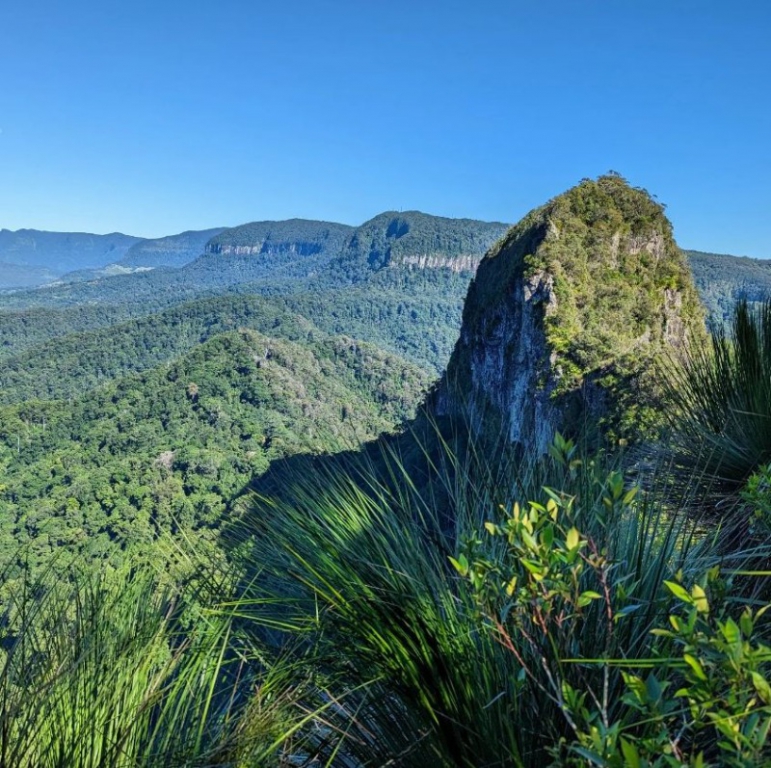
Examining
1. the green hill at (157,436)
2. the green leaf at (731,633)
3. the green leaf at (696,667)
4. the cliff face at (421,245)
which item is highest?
the cliff face at (421,245)

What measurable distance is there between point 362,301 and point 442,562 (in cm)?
14565

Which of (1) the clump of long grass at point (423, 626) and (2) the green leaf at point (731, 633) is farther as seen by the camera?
(1) the clump of long grass at point (423, 626)

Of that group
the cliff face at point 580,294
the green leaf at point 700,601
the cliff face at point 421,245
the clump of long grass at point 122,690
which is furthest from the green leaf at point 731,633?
the cliff face at point 421,245

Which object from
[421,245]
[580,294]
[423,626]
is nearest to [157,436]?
[580,294]

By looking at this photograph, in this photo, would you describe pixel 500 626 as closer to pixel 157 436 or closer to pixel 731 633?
pixel 731 633

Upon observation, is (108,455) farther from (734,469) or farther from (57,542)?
(734,469)

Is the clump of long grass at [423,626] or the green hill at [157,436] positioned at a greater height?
the clump of long grass at [423,626]

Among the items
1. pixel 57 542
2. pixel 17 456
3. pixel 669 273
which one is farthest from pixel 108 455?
pixel 669 273

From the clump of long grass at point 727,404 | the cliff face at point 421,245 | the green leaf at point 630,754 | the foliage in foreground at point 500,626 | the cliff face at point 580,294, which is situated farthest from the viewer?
the cliff face at point 421,245

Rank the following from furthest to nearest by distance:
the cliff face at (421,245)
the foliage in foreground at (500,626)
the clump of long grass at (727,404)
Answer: the cliff face at (421,245) < the clump of long grass at (727,404) < the foliage in foreground at (500,626)

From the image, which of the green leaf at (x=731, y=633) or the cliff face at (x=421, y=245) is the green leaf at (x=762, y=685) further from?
the cliff face at (x=421, y=245)

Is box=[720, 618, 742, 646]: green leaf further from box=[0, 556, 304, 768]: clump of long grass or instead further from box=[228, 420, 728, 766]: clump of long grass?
box=[0, 556, 304, 768]: clump of long grass

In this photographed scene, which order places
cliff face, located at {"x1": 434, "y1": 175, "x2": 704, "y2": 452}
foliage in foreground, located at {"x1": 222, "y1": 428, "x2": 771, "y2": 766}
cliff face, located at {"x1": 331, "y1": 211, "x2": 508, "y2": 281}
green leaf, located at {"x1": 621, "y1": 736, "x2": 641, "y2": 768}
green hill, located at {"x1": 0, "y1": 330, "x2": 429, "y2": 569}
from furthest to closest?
cliff face, located at {"x1": 331, "y1": 211, "x2": 508, "y2": 281}
green hill, located at {"x1": 0, "y1": 330, "x2": 429, "y2": 569}
cliff face, located at {"x1": 434, "y1": 175, "x2": 704, "y2": 452}
foliage in foreground, located at {"x1": 222, "y1": 428, "x2": 771, "y2": 766}
green leaf, located at {"x1": 621, "y1": 736, "x2": 641, "y2": 768}

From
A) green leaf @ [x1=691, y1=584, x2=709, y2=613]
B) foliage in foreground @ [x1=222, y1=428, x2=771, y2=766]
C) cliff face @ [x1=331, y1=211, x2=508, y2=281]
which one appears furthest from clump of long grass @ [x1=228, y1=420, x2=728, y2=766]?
cliff face @ [x1=331, y1=211, x2=508, y2=281]
